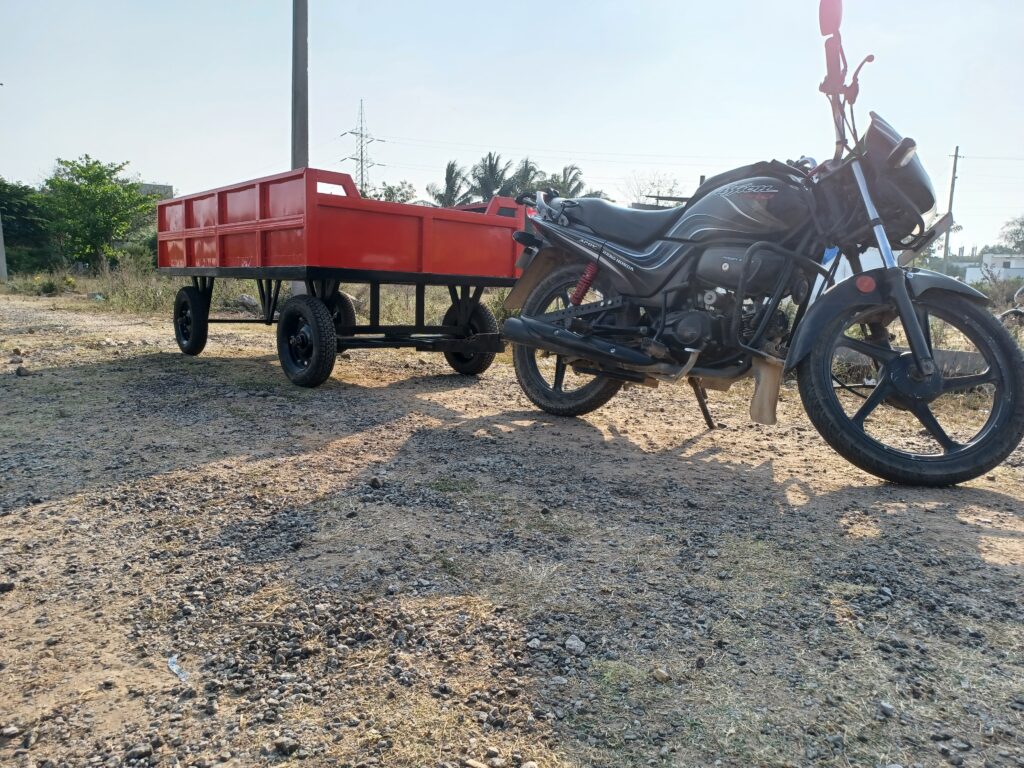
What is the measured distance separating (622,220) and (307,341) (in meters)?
2.90

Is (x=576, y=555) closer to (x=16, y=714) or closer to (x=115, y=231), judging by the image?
(x=16, y=714)

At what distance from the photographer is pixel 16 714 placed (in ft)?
5.70

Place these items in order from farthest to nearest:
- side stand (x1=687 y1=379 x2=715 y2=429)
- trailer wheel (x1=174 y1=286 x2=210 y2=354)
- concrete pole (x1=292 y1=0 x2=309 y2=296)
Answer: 1. concrete pole (x1=292 y1=0 x2=309 y2=296)
2. trailer wheel (x1=174 y1=286 x2=210 y2=354)
3. side stand (x1=687 y1=379 x2=715 y2=429)

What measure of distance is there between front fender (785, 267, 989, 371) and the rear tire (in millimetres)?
1407

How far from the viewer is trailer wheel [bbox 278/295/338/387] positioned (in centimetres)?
580

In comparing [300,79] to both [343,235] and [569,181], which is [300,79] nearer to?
[343,235]

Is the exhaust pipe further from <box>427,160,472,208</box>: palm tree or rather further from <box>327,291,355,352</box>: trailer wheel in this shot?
<box>427,160,472,208</box>: palm tree

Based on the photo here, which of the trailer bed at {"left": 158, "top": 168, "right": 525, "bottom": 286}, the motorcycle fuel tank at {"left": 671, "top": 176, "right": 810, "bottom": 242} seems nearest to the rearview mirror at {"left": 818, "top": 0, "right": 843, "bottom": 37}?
the motorcycle fuel tank at {"left": 671, "top": 176, "right": 810, "bottom": 242}

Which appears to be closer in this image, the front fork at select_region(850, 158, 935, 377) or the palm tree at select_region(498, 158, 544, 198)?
the front fork at select_region(850, 158, 935, 377)

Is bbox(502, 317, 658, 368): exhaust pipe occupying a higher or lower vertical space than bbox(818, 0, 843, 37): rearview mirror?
lower

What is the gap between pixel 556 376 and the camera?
511cm

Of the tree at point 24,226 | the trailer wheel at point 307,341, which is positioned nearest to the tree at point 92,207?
the tree at point 24,226

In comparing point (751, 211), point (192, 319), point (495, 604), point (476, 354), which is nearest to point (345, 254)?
point (476, 354)

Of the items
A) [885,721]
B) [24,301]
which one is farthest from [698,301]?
[24,301]
